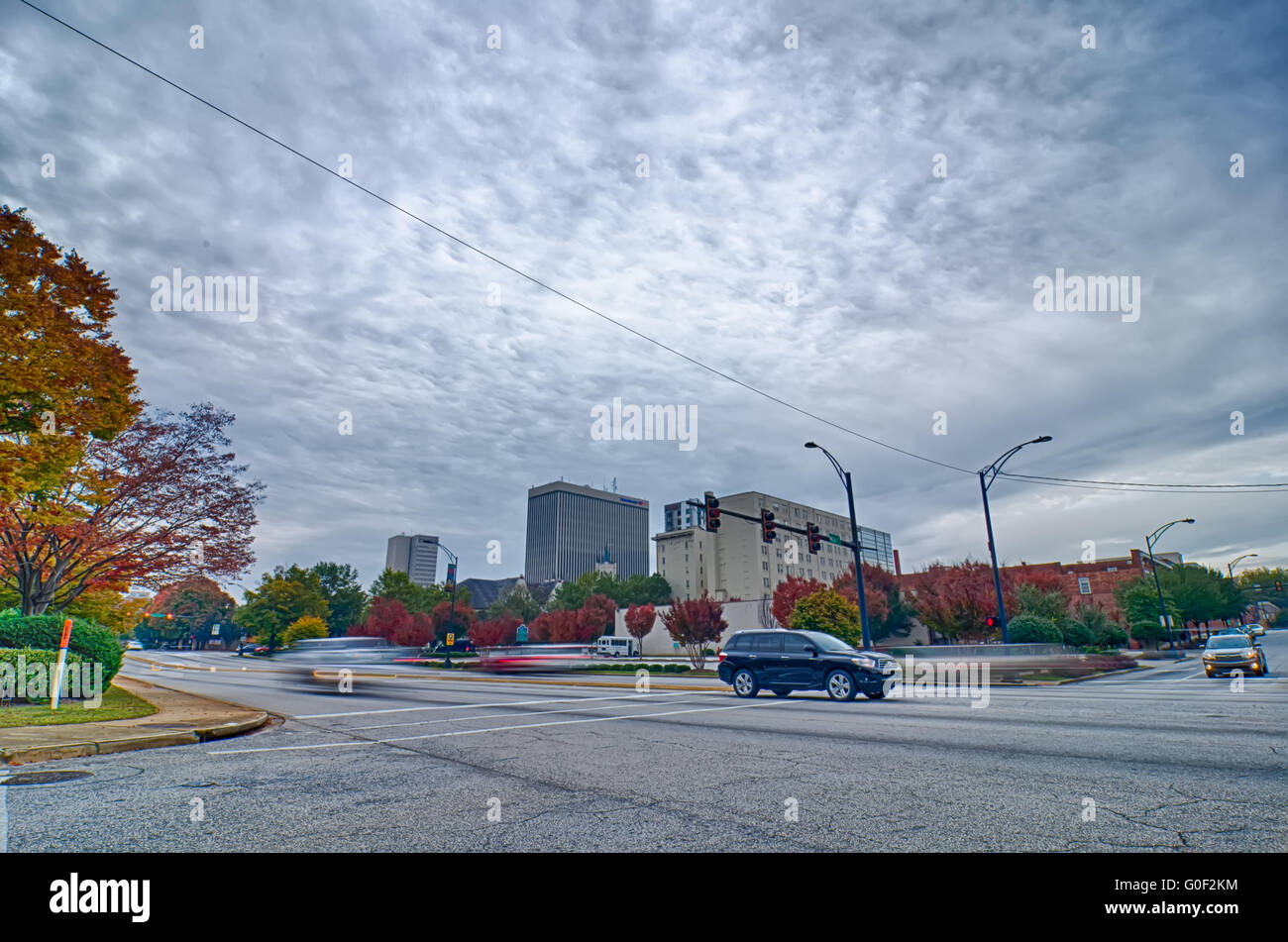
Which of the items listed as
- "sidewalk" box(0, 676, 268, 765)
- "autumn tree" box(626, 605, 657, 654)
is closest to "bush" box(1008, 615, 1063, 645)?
"sidewalk" box(0, 676, 268, 765)

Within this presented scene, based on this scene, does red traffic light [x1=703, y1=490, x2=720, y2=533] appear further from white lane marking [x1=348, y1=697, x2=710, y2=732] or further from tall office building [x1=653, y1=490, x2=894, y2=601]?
tall office building [x1=653, y1=490, x2=894, y2=601]

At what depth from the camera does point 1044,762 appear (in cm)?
648

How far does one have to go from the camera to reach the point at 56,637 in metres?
14.4

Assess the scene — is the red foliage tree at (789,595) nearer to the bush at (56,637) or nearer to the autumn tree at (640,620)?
the autumn tree at (640,620)

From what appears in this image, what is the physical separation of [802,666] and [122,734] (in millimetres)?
12916

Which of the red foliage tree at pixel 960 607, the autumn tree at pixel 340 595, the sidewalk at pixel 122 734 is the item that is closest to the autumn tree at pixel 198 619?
the autumn tree at pixel 340 595

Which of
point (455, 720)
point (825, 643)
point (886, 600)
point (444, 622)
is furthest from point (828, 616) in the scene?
point (444, 622)

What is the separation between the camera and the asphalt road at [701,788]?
4133mm

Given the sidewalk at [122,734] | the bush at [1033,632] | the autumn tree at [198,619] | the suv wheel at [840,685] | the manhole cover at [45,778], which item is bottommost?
the autumn tree at [198,619]

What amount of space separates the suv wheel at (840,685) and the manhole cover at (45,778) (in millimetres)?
13228

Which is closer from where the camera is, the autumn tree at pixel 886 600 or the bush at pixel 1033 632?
the bush at pixel 1033 632

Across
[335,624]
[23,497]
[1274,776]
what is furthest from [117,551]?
[335,624]
